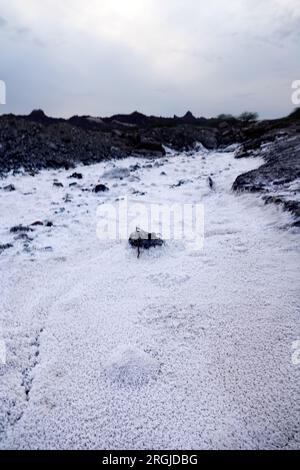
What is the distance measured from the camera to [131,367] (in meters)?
1.68

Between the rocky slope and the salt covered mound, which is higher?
the rocky slope

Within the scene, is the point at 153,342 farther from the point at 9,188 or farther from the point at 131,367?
the point at 9,188

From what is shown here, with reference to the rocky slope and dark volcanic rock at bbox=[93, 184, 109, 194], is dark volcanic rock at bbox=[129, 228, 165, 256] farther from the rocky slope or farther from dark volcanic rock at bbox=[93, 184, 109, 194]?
dark volcanic rock at bbox=[93, 184, 109, 194]

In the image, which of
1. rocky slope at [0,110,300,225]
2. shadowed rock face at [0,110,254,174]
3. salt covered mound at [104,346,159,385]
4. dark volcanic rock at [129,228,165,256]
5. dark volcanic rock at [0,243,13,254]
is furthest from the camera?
shadowed rock face at [0,110,254,174]

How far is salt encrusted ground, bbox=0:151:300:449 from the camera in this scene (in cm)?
139

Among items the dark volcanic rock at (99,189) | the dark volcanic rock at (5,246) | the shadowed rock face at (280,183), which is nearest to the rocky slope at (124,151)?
the shadowed rock face at (280,183)

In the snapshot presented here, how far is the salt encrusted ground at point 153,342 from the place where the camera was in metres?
1.39

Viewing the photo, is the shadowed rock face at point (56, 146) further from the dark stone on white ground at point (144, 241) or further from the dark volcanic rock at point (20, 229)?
the dark stone on white ground at point (144, 241)

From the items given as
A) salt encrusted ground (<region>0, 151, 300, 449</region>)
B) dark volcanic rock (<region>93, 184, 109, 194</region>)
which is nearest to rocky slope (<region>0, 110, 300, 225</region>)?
salt encrusted ground (<region>0, 151, 300, 449</region>)

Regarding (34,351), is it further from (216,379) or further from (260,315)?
(260,315)

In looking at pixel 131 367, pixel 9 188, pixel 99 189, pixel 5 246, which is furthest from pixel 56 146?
pixel 131 367

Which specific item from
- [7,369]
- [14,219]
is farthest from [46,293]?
[14,219]

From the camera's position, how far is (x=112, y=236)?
3639 mm

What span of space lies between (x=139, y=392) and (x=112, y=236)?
224 cm
